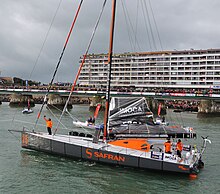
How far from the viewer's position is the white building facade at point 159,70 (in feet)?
359

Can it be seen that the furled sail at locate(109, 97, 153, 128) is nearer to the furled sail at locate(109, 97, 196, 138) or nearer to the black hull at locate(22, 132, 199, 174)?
the furled sail at locate(109, 97, 196, 138)

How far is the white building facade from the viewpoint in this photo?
10931cm

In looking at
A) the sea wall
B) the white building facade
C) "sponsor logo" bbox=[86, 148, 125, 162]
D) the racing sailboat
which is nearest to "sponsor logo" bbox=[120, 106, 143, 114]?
the racing sailboat

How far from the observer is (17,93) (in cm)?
8888

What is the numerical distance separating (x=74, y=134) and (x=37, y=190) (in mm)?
9126

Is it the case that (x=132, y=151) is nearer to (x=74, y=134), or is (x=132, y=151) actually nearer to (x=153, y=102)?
(x=74, y=134)

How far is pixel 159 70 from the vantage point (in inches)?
4751

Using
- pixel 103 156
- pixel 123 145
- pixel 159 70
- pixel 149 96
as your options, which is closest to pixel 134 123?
pixel 123 145

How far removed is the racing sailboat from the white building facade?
95.1m

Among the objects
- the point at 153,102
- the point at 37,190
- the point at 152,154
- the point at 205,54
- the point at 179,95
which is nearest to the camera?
the point at 37,190

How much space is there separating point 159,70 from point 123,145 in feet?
343

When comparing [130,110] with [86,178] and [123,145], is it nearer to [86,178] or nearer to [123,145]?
[123,145]

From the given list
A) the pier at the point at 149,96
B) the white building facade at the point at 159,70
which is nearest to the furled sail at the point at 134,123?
the pier at the point at 149,96

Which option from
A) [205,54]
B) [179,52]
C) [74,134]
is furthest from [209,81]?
[74,134]
